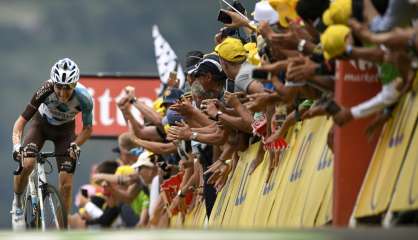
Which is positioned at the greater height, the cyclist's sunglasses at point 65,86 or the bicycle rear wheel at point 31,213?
the cyclist's sunglasses at point 65,86

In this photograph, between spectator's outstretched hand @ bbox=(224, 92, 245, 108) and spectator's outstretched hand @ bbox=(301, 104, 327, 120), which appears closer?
spectator's outstretched hand @ bbox=(301, 104, 327, 120)

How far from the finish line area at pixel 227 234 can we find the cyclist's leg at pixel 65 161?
37.9ft

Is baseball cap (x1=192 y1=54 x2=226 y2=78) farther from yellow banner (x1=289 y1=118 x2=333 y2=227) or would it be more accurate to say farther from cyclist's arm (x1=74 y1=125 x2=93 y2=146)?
yellow banner (x1=289 y1=118 x2=333 y2=227)

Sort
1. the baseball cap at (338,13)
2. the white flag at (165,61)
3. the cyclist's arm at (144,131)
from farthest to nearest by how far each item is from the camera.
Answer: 1. the white flag at (165,61)
2. the cyclist's arm at (144,131)
3. the baseball cap at (338,13)

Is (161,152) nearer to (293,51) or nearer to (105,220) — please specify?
(105,220)

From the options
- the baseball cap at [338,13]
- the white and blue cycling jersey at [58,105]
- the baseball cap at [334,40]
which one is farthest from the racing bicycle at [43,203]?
the baseball cap at [334,40]

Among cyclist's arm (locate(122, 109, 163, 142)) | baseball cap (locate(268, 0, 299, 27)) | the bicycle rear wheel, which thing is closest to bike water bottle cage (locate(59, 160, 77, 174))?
the bicycle rear wheel

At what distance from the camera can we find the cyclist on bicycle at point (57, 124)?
20594 millimetres

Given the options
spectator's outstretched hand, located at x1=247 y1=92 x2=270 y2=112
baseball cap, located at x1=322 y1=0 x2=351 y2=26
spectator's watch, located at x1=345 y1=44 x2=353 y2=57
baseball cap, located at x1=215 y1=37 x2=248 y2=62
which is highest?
baseball cap, located at x1=322 y1=0 x2=351 y2=26

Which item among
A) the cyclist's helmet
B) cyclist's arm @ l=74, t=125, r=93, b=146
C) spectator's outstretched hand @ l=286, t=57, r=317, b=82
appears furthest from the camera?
cyclist's arm @ l=74, t=125, r=93, b=146

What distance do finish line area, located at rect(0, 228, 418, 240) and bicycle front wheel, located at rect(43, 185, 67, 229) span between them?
35.8 ft

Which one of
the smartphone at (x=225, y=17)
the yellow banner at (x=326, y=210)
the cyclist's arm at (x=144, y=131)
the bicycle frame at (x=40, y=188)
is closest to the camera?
the yellow banner at (x=326, y=210)

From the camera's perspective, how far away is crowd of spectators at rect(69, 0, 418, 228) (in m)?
12.7

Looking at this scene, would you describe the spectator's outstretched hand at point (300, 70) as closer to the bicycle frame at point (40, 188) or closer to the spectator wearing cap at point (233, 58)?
the spectator wearing cap at point (233, 58)
